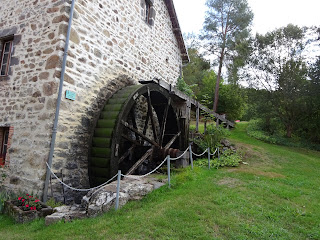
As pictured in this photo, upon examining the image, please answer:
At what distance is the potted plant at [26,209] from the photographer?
4.09 metres

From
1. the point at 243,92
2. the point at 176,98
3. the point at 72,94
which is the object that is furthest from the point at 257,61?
the point at 72,94

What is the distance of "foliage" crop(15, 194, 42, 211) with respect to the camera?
13.9 ft

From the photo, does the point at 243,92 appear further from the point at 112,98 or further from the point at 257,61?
the point at 112,98

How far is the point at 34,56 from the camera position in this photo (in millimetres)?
5414

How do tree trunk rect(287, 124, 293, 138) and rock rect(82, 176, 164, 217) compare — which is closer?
rock rect(82, 176, 164, 217)

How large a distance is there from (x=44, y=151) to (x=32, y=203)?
3.34 ft

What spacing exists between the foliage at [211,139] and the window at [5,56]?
6799mm

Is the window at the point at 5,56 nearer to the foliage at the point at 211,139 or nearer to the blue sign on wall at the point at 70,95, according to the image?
the blue sign on wall at the point at 70,95

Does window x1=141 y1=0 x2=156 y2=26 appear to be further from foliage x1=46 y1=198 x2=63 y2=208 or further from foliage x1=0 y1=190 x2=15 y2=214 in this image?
foliage x1=0 y1=190 x2=15 y2=214

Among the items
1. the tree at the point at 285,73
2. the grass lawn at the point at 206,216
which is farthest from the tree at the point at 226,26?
the grass lawn at the point at 206,216

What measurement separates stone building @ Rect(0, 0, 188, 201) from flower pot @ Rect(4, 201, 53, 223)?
47 centimetres

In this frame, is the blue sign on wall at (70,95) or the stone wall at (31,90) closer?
the stone wall at (31,90)

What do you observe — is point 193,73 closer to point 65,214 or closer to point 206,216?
point 206,216

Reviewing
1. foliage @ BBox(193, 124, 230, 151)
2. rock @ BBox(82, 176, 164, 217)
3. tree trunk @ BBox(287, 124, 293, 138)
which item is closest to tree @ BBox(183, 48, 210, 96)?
tree trunk @ BBox(287, 124, 293, 138)
